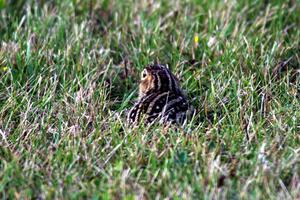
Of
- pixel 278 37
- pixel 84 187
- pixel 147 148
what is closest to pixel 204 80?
pixel 278 37

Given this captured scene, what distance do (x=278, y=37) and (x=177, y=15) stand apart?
1.18 meters

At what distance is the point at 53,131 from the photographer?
5.93 m

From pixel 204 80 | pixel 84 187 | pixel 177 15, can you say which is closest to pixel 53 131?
pixel 84 187

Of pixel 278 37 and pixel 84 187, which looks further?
pixel 278 37

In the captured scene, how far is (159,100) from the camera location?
6281mm

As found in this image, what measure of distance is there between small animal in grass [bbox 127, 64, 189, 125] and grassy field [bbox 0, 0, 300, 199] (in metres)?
0.15

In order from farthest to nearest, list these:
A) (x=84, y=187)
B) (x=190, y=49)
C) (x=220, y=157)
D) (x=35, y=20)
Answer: (x=35, y=20), (x=190, y=49), (x=220, y=157), (x=84, y=187)

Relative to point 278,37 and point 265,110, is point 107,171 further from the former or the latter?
point 278,37

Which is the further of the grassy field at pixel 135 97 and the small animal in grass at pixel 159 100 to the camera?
the small animal in grass at pixel 159 100

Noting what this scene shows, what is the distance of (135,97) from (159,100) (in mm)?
743

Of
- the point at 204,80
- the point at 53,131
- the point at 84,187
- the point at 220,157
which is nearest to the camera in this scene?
the point at 84,187

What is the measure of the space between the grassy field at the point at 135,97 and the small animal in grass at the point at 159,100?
0.50 feet

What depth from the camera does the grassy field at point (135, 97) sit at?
514 centimetres

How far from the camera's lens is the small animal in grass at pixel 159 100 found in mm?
6059
